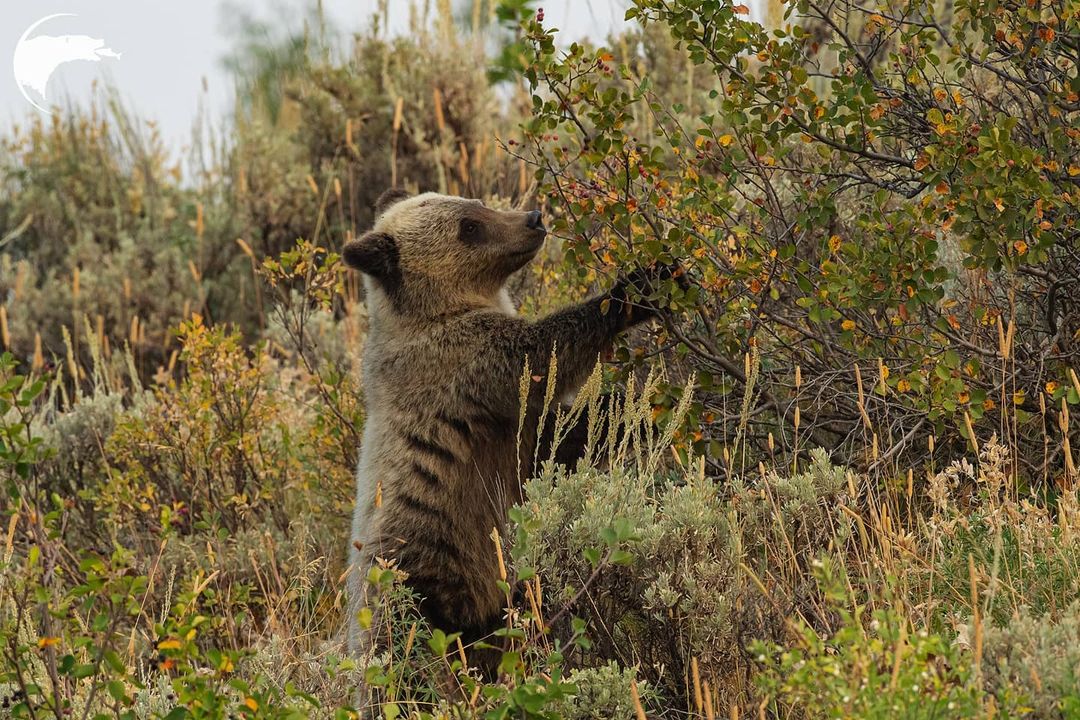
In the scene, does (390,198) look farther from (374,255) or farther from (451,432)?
(451,432)

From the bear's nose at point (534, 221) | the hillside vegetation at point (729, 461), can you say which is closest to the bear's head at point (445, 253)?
the bear's nose at point (534, 221)

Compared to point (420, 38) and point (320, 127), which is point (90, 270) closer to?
point (320, 127)

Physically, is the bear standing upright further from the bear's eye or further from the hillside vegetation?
the bear's eye

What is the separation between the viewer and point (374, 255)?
17.6 feet

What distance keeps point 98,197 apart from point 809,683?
9.83m

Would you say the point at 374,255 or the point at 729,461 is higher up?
the point at 374,255

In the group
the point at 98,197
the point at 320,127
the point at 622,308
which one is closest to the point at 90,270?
the point at 98,197

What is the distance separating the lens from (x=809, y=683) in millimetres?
2770

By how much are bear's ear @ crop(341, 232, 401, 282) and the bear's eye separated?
1.06ft

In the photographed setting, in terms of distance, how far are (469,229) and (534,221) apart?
1.16ft

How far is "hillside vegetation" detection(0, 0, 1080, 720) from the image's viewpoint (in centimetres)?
317

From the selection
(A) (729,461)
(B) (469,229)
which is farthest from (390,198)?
(A) (729,461)

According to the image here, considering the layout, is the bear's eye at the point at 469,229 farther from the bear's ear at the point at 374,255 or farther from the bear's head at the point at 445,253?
the bear's ear at the point at 374,255

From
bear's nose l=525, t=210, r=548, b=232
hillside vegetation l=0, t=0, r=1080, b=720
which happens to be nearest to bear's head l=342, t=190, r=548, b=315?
bear's nose l=525, t=210, r=548, b=232
